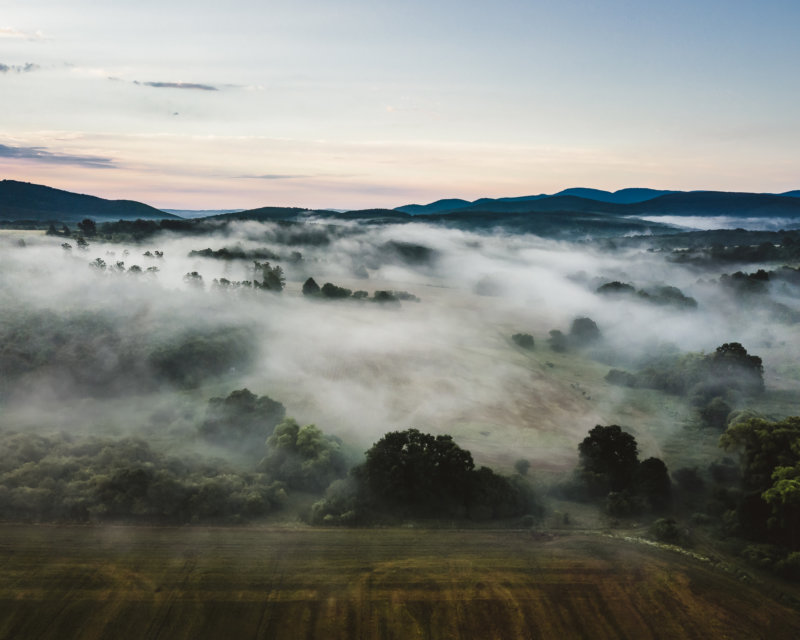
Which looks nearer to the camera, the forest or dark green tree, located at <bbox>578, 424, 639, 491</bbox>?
the forest

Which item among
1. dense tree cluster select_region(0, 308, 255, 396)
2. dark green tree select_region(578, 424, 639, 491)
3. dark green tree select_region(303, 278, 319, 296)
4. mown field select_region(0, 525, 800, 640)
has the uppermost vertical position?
dark green tree select_region(303, 278, 319, 296)

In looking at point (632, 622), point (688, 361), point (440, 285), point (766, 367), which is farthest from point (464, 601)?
point (440, 285)

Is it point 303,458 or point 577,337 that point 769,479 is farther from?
point 577,337

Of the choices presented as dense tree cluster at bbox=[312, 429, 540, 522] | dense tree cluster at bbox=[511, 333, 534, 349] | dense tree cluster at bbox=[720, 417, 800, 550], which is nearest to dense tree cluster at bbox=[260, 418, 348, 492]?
dense tree cluster at bbox=[312, 429, 540, 522]

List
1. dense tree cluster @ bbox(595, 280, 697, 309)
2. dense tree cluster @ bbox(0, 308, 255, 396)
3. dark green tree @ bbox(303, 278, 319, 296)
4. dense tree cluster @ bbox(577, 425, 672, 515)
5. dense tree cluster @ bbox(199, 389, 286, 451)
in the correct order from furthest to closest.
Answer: dark green tree @ bbox(303, 278, 319, 296)
dense tree cluster @ bbox(595, 280, 697, 309)
dense tree cluster @ bbox(0, 308, 255, 396)
dense tree cluster @ bbox(199, 389, 286, 451)
dense tree cluster @ bbox(577, 425, 672, 515)

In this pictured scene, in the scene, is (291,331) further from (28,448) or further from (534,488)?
(534,488)

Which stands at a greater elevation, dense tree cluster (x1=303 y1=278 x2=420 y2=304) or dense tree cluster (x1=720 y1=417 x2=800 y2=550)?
dense tree cluster (x1=303 y1=278 x2=420 y2=304)

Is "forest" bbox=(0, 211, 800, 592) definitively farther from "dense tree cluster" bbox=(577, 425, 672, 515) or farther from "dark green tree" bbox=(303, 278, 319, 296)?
"dark green tree" bbox=(303, 278, 319, 296)

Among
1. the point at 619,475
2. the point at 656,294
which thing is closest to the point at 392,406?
the point at 619,475

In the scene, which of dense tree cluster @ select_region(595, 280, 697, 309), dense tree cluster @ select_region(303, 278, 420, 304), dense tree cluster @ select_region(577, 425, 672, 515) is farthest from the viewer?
dense tree cluster @ select_region(303, 278, 420, 304)
